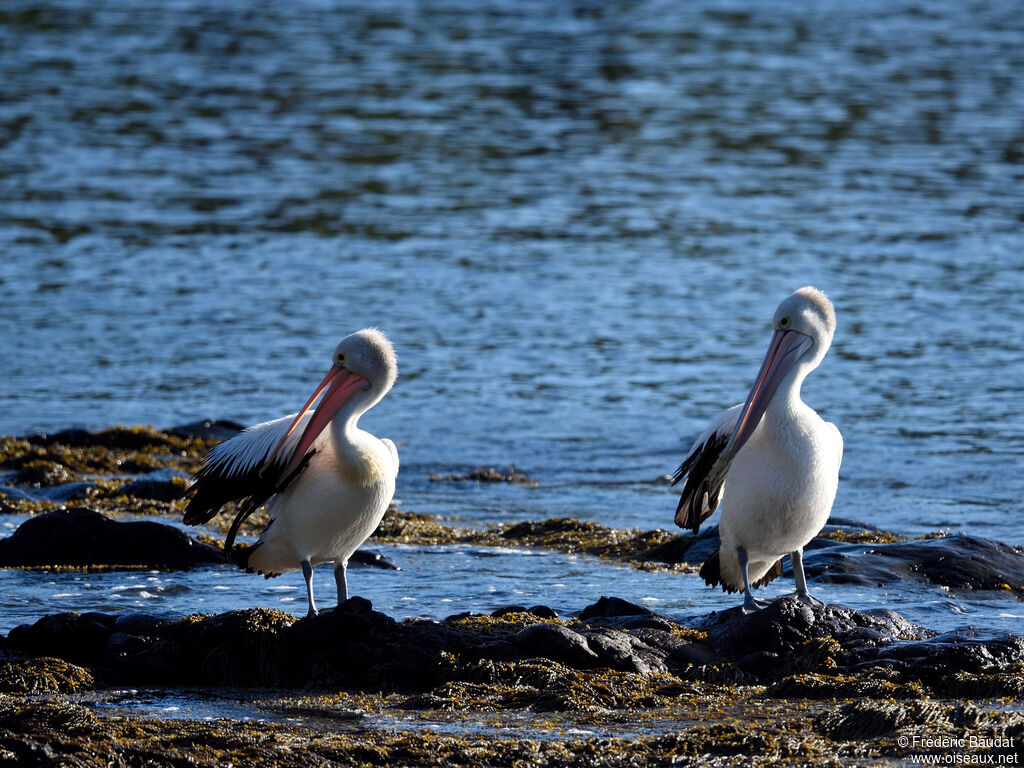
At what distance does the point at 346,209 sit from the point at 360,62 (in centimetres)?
1191

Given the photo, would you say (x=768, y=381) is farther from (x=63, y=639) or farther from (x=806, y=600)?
(x=63, y=639)

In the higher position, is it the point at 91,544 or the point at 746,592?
the point at 746,592

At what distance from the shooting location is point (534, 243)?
1820cm

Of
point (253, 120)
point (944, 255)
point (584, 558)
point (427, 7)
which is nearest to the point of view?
point (584, 558)

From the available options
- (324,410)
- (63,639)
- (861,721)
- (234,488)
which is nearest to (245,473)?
(234,488)

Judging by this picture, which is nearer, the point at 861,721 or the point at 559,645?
the point at 861,721

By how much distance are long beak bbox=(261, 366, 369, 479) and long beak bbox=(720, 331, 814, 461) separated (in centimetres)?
168

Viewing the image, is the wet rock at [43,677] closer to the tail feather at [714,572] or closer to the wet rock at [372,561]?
the wet rock at [372,561]

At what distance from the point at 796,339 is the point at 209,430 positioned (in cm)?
567

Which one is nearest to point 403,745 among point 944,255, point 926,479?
point 926,479

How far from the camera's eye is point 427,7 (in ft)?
125

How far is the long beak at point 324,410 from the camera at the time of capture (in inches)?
261

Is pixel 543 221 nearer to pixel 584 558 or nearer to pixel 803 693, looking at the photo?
pixel 584 558

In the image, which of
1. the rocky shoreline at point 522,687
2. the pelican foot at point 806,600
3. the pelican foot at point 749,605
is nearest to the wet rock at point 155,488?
the rocky shoreline at point 522,687
